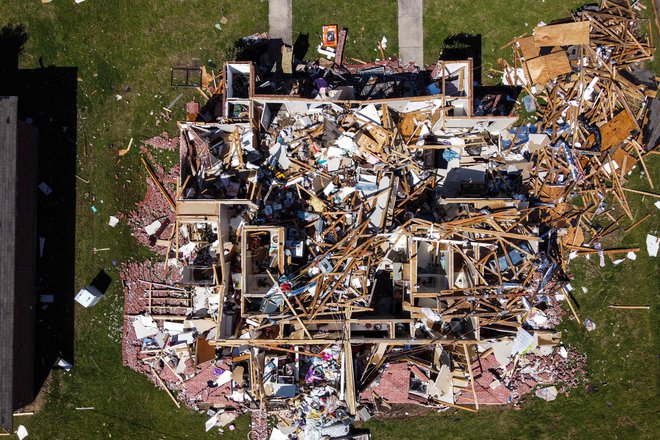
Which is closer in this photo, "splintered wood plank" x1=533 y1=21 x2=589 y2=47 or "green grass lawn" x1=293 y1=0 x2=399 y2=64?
"splintered wood plank" x1=533 y1=21 x2=589 y2=47

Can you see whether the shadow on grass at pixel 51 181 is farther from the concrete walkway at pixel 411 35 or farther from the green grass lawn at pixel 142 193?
the concrete walkway at pixel 411 35

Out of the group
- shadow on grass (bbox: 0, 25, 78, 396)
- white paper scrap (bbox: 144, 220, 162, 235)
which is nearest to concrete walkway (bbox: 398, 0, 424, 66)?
white paper scrap (bbox: 144, 220, 162, 235)

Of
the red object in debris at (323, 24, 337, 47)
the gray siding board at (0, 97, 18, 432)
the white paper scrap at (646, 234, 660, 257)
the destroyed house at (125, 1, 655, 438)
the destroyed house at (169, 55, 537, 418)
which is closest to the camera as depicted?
the destroyed house at (169, 55, 537, 418)

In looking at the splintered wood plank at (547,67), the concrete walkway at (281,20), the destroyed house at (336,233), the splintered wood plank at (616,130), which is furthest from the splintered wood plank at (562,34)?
the concrete walkway at (281,20)

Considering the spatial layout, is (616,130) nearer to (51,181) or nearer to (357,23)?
(357,23)

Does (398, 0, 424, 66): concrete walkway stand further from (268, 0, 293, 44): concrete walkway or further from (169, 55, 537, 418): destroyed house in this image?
(268, 0, 293, 44): concrete walkway

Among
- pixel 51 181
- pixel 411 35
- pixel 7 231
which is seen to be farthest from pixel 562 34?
pixel 7 231
